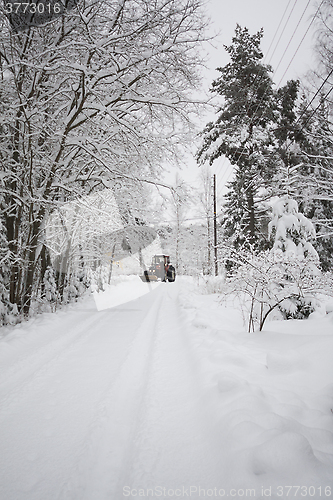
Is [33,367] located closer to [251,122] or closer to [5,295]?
[5,295]

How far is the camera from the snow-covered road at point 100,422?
5.37ft

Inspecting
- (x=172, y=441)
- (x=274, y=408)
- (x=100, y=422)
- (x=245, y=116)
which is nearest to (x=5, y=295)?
(x=100, y=422)

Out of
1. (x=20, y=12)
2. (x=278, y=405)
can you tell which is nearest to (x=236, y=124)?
(x=20, y=12)

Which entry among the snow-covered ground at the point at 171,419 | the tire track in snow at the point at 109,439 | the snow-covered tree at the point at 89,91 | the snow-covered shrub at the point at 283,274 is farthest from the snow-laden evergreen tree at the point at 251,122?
the tire track in snow at the point at 109,439

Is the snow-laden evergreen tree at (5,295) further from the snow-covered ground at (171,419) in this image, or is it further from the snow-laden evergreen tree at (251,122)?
the snow-laden evergreen tree at (251,122)

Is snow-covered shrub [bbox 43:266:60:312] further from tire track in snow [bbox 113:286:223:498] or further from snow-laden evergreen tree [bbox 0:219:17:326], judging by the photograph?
tire track in snow [bbox 113:286:223:498]

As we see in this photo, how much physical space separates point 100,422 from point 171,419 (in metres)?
0.67

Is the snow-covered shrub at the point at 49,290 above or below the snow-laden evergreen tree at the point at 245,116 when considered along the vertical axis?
below

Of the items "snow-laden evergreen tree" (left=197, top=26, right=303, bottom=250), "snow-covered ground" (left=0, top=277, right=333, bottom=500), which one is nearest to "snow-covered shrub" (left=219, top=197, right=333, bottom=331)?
"snow-covered ground" (left=0, top=277, right=333, bottom=500)

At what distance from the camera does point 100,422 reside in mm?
2182

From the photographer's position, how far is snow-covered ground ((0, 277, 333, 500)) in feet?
5.07

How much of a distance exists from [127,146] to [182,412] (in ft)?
21.1

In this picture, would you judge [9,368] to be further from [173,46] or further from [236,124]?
[236,124]

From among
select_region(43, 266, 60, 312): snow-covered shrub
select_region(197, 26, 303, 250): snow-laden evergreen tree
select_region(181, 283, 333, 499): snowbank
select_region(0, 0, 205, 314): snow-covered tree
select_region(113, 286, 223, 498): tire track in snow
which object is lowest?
select_region(113, 286, 223, 498): tire track in snow
